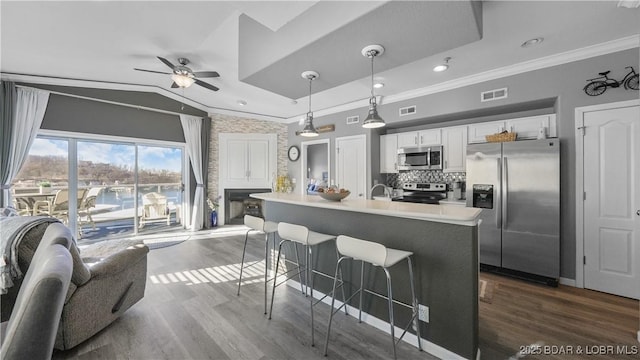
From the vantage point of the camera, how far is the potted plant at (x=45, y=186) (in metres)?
4.05

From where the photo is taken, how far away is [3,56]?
125 inches

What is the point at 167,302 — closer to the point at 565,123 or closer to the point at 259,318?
the point at 259,318

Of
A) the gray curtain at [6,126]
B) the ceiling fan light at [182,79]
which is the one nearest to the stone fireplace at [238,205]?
the ceiling fan light at [182,79]

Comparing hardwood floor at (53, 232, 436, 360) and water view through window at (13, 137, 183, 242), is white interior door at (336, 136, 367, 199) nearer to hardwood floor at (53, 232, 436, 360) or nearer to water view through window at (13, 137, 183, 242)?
hardwood floor at (53, 232, 436, 360)

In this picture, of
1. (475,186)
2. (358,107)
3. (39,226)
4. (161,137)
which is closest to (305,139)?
(358,107)

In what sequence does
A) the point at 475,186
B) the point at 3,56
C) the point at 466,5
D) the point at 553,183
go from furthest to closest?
the point at 475,186
the point at 3,56
the point at 553,183
the point at 466,5

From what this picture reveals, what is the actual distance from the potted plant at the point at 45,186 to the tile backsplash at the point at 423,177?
19.9 ft

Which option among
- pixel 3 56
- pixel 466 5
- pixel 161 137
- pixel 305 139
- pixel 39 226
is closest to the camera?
pixel 466 5

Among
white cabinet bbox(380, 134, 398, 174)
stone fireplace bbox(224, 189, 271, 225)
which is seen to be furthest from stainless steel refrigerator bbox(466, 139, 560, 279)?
stone fireplace bbox(224, 189, 271, 225)

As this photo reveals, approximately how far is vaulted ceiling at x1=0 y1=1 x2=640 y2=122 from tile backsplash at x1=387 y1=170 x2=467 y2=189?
62.5 inches

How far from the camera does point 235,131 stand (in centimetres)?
614

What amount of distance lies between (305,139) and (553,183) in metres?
4.55

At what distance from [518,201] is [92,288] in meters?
4.53

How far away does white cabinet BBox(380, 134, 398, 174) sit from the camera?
→ 4.65 metres
